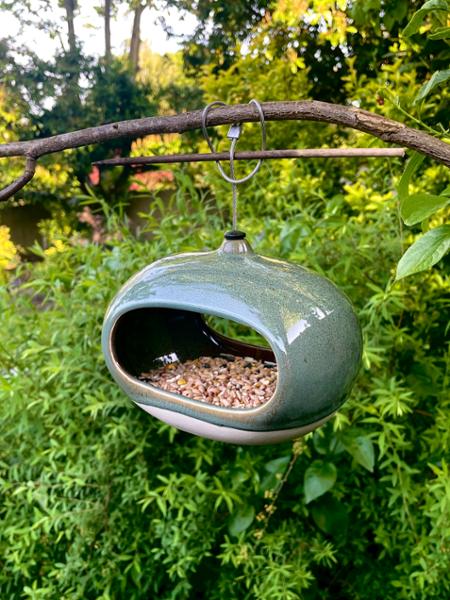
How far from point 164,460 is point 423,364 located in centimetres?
62

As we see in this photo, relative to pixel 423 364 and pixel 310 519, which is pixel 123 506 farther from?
pixel 423 364

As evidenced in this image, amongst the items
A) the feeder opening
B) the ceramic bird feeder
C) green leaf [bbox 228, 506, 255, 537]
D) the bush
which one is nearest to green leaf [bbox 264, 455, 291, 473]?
the bush

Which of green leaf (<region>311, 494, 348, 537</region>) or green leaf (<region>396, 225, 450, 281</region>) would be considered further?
green leaf (<region>311, 494, 348, 537</region>)

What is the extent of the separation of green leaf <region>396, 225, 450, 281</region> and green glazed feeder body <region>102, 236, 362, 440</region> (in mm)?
93

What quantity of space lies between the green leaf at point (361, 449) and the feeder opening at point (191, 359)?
39cm

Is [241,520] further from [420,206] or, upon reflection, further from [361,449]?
[420,206]

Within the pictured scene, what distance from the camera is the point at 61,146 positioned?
72 centimetres

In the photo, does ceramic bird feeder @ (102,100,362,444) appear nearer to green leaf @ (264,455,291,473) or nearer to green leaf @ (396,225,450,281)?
green leaf @ (396,225,450,281)

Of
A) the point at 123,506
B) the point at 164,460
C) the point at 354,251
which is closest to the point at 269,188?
the point at 354,251

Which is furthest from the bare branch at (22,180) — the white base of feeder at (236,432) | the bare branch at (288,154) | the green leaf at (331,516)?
the green leaf at (331,516)

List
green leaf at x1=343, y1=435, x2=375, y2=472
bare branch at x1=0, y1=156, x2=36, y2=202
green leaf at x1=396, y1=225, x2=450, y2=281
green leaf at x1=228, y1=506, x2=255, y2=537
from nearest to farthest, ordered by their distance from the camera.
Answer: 1. green leaf at x1=396, y1=225, x2=450, y2=281
2. bare branch at x1=0, y1=156, x2=36, y2=202
3. green leaf at x1=343, y1=435, x2=375, y2=472
4. green leaf at x1=228, y1=506, x2=255, y2=537

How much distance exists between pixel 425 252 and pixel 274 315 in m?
0.16

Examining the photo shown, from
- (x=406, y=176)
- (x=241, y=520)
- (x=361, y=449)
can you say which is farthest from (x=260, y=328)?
(x=241, y=520)

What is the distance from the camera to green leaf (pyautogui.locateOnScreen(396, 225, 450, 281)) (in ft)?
1.83
